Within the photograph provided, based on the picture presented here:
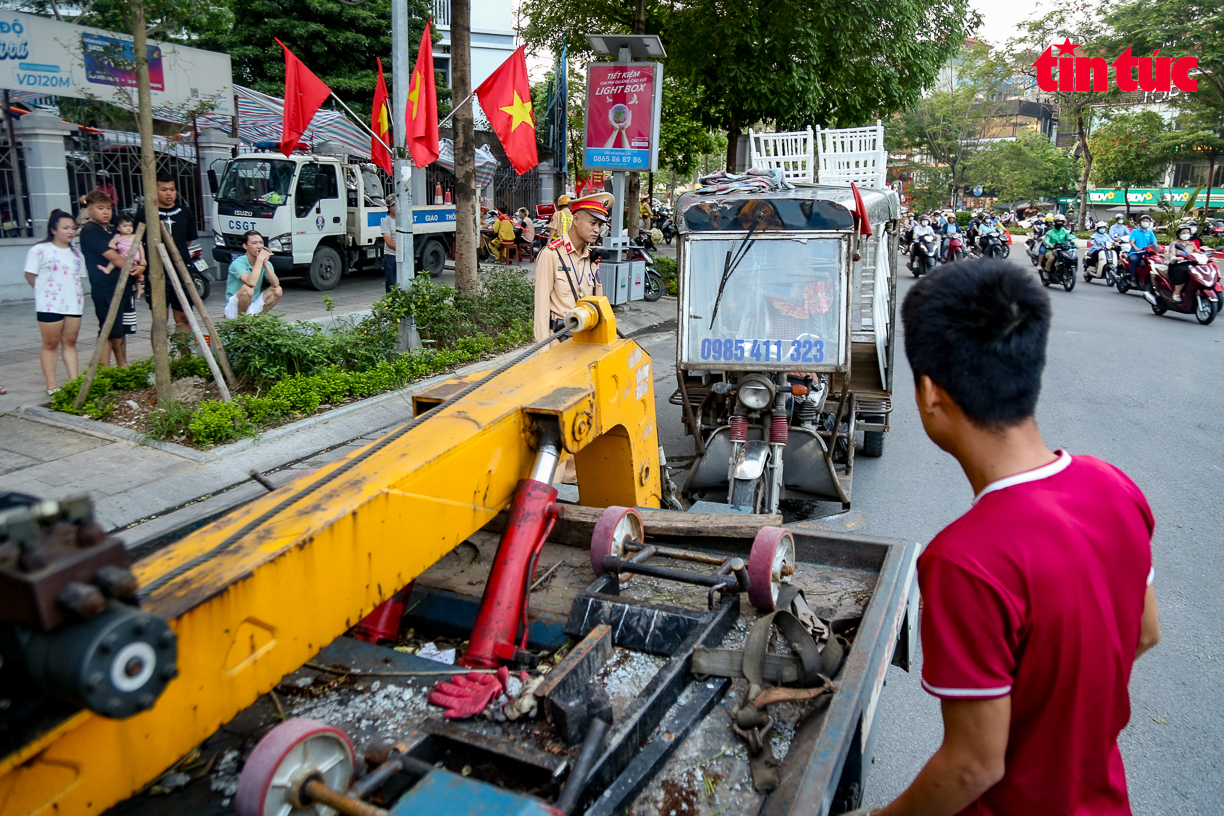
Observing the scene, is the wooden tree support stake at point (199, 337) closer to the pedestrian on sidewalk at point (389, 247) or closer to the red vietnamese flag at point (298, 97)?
the red vietnamese flag at point (298, 97)

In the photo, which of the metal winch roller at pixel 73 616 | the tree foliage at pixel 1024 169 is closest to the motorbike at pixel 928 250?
the metal winch roller at pixel 73 616

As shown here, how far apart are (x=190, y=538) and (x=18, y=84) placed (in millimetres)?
11660

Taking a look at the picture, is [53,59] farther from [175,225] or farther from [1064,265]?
[1064,265]

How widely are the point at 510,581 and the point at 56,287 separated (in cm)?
635

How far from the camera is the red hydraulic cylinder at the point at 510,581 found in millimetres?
2412

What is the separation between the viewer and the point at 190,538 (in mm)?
1778

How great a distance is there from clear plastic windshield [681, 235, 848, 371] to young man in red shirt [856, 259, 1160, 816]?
3.57 metres

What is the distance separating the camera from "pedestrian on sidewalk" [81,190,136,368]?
23.9ft

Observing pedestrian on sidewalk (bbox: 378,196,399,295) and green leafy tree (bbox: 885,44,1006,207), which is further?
green leafy tree (bbox: 885,44,1006,207)

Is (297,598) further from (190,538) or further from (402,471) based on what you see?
(402,471)

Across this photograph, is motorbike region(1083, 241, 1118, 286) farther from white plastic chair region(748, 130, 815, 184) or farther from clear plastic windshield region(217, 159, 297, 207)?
clear plastic windshield region(217, 159, 297, 207)

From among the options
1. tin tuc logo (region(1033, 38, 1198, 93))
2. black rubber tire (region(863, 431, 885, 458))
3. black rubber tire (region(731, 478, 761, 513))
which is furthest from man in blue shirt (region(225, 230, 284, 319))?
tin tuc logo (region(1033, 38, 1198, 93))

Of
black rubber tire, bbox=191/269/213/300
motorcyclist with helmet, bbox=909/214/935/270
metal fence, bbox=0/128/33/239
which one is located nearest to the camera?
black rubber tire, bbox=191/269/213/300

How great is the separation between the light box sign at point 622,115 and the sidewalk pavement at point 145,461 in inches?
254
